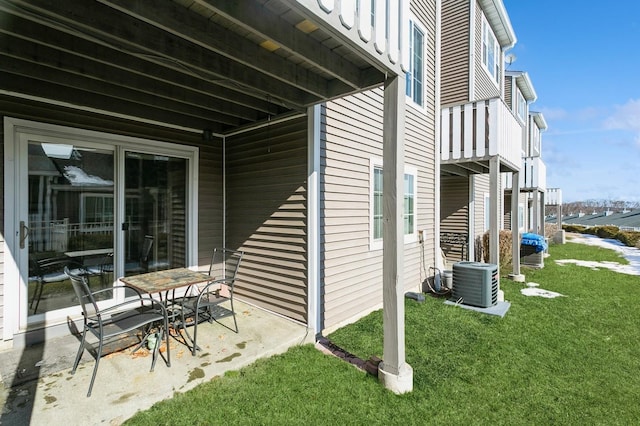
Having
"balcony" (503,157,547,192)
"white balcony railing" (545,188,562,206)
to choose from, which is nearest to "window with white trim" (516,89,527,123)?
"balcony" (503,157,547,192)

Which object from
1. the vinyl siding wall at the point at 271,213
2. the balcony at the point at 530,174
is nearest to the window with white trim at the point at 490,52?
the balcony at the point at 530,174

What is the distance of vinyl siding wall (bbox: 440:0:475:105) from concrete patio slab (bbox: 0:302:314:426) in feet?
26.5

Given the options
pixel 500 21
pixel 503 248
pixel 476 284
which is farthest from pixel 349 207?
pixel 500 21

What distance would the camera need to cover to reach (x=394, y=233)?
8.94 ft

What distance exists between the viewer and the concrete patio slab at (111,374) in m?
2.17

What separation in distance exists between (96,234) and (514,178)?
8.15 meters

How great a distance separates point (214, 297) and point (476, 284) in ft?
13.5

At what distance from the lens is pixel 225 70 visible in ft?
9.25

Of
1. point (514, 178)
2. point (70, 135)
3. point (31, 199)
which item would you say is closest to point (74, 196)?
point (31, 199)

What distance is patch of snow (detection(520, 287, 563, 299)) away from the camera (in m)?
5.88

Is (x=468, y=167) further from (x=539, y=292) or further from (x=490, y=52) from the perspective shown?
(x=490, y=52)

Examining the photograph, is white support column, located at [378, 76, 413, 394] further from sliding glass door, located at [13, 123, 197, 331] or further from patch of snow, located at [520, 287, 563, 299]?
patch of snow, located at [520, 287, 563, 299]

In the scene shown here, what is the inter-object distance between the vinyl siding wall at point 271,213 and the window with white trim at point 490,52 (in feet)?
27.4

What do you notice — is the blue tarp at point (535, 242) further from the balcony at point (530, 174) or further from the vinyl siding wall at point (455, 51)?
the vinyl siding wall at point (455, 51)
